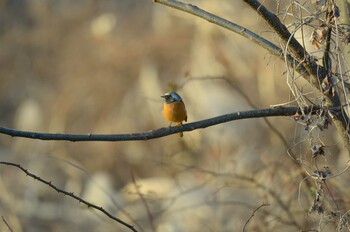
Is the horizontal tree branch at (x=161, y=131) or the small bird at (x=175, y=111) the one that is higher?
the small bird at (x=175, y=111)

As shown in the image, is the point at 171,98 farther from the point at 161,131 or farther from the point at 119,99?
the point at 119,99

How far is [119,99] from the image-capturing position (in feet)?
41.1

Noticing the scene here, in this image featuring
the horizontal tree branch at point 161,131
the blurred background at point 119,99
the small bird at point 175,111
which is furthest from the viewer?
the blurred background at point 119,99

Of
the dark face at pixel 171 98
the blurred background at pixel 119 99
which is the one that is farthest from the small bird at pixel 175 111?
the blurred background at pixel 119 99

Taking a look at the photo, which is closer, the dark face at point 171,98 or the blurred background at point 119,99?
the dark face at point 171,98

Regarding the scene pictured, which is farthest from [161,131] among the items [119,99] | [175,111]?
[119,99]

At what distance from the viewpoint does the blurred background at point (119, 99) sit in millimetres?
7090

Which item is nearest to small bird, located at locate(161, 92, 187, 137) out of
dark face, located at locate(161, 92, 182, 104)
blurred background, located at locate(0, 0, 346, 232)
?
dark face, located at locate(161, 92, 182, 104)

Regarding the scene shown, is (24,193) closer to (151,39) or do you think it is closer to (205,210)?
(205,210)

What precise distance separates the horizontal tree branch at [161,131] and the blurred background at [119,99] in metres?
3.71

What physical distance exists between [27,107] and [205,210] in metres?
6.69

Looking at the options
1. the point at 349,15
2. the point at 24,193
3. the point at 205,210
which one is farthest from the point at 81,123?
the point at 349,15

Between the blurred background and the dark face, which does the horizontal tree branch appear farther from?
the blurred background

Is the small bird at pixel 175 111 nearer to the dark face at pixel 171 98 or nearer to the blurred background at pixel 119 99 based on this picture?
the dark face at pixel 171 98
